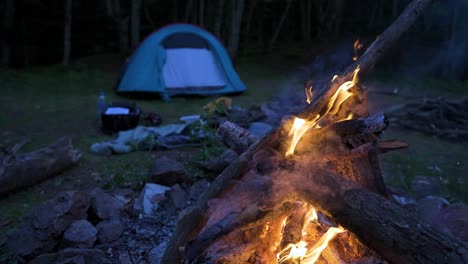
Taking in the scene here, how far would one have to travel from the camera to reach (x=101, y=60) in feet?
46.1

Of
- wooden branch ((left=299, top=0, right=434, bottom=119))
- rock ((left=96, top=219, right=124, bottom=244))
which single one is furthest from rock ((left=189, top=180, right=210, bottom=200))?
wooden branch ((left=299, top=0, right=434, bottom=119))

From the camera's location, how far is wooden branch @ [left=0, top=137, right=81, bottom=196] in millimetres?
4090

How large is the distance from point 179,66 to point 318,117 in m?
7.53

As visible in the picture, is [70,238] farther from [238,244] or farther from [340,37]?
[340,37]

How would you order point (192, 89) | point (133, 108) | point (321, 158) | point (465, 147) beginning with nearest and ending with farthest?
point (321, 158), point (465, 147), point (133, 108), point (192, 89)

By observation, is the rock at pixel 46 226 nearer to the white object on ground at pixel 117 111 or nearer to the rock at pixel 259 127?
the rock at pixel 259 127

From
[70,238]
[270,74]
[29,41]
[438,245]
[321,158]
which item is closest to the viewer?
[438,245]

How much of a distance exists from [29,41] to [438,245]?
16.4m

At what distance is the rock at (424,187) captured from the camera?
4.20m

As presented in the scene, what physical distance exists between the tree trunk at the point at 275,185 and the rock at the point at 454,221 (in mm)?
600

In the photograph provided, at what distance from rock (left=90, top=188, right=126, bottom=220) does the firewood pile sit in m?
5.15

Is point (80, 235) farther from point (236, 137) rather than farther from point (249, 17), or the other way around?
point (249, 17)

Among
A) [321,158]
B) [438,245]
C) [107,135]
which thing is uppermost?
[321,158]

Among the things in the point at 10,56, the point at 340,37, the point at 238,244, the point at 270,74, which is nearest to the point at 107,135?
the point at 238,244
